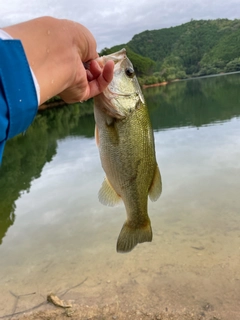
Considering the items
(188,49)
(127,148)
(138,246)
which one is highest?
(188,49)

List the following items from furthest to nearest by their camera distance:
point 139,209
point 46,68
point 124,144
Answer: point 139,209 < point 124,144 < point 46,68

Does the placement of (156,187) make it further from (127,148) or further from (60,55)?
(60,55)

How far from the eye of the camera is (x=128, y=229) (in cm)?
257

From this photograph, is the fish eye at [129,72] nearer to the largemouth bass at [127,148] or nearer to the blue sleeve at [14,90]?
the largemouth bass at [127,148]

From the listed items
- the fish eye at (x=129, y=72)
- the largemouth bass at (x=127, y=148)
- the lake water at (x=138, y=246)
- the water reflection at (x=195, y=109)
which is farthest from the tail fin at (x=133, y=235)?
the water reflection at (x=195, y=109)

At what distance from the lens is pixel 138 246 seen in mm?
5938

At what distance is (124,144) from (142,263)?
3.73 meters

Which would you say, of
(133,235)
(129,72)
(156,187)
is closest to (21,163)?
(133,235)

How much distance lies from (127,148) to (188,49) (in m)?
134

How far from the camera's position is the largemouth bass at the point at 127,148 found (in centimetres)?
199

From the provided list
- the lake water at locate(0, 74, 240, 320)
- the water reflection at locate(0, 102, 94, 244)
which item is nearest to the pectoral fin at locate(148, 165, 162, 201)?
the lake water at locate(0, 74, 240, 320)

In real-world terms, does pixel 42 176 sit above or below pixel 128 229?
below

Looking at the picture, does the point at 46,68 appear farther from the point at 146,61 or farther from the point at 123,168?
the point at 146,61

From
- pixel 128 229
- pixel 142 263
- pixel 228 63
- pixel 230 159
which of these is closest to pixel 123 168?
pixel 128 229
